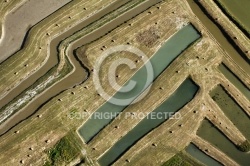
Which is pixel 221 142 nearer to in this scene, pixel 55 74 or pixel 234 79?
pixel 234 79

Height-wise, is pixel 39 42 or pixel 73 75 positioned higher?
pixel 39 42

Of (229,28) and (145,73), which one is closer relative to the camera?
(145,73)

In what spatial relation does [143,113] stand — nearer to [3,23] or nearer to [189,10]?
[189,10]

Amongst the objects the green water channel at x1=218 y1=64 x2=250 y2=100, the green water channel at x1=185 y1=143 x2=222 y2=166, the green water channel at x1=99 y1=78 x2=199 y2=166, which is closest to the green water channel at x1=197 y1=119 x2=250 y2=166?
the green water channel at x1=185 y1=143 x2=222 y2=166

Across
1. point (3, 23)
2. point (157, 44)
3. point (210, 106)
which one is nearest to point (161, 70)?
point (157, 44)

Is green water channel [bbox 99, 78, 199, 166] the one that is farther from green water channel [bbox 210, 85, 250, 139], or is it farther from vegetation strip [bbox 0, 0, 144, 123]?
vegetation strip [bbox 0, 0, 144, 123]

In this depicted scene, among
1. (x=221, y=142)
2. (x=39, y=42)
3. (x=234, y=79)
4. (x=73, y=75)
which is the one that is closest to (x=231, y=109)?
(x=234, y=79)
